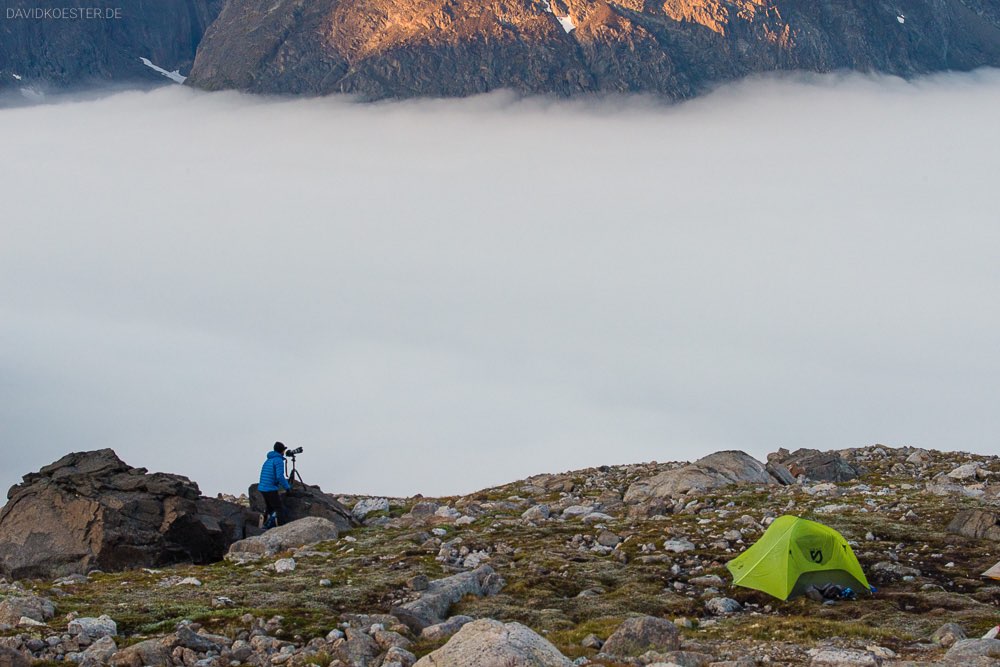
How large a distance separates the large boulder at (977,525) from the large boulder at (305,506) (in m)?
19.8

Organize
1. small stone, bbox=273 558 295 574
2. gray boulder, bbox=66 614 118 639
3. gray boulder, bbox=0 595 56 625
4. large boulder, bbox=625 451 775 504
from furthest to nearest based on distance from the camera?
large boulder, bbox=625 451 775 504
small stone, bbox=273 558 295 574
gray boulder, bbox=0 595 56 625
gray boulder, bbox=66 614 118 639

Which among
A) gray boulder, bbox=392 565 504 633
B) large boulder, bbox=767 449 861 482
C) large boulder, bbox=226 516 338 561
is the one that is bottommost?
large boulder, bbox=767 449 861 482

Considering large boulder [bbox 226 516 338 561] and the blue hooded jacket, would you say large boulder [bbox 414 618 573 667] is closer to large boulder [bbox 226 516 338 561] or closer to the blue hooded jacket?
large boulder [bbox 226 516 338 561]

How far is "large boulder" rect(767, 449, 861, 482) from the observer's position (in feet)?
165

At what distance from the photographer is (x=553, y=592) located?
28.4m

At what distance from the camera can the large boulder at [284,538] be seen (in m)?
34.9

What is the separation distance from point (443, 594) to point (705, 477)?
2204 cm

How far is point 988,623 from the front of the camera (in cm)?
2388

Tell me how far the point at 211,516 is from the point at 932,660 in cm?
2435

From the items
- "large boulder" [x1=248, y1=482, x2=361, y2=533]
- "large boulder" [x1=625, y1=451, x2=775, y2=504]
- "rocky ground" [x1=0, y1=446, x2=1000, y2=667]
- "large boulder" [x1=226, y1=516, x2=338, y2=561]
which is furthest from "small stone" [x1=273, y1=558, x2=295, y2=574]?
"large boulder" [x1=625, y1=451, x2=775, y2=504]

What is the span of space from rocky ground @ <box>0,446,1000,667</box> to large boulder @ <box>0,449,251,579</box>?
1812mm

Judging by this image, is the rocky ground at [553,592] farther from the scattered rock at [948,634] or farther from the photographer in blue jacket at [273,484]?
the photographer in blue jacket at [273,484]

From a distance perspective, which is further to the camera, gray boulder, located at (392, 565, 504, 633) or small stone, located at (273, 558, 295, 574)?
small stone, located at (273, 558, 295, 574)

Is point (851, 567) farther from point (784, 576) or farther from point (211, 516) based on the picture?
point (211, 516)
